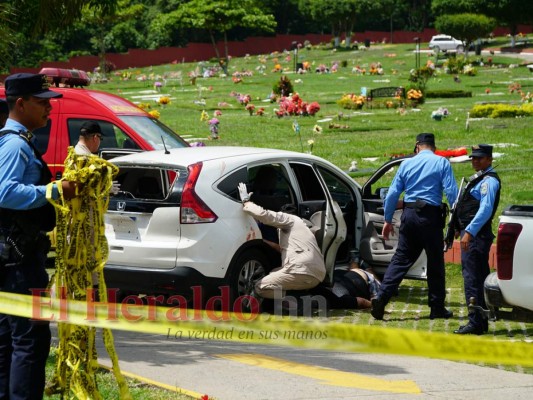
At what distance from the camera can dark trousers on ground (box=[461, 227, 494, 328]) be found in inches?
351

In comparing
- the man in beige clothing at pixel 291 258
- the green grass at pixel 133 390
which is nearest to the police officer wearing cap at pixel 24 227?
the green grass at pixel 133 390

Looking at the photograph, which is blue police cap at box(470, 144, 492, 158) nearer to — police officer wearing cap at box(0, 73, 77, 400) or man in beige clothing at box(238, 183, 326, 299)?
man in beige clothing at box(238, 183, 326, 299)

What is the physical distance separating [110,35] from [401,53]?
2486 cm

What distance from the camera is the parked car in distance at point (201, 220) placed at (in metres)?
9.01

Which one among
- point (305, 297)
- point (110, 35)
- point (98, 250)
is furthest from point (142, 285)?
point (110, 35)

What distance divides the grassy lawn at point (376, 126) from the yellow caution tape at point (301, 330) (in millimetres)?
808

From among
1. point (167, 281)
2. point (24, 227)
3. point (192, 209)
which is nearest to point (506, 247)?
point (192, 209)

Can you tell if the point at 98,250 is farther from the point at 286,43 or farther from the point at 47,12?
the point at 286,43

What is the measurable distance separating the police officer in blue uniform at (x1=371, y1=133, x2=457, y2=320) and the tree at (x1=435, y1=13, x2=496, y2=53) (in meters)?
55.4

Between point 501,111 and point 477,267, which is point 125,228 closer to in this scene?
point 477,267

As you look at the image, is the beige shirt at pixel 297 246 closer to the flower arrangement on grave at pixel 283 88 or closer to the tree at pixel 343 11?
the flower arrangement on grave at pixel 283 88

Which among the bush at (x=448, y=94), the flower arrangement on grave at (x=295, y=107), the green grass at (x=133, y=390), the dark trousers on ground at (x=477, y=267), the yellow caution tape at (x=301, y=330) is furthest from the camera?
the bush at (x=448, y=94)

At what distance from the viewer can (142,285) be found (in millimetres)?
9109

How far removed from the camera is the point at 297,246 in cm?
953
